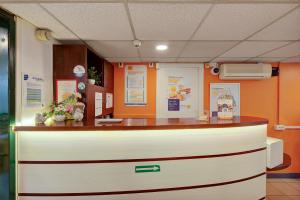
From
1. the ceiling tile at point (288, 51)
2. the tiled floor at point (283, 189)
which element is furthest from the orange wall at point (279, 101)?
the ceiling tile at point (288, 51)

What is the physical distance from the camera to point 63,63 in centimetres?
296

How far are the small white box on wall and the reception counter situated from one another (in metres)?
0.73

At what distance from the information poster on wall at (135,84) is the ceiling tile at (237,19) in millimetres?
2152

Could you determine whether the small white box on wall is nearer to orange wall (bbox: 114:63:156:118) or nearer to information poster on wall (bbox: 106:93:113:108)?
orange wall (bbox: 114:63:156:118)

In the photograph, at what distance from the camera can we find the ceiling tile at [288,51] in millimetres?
3189

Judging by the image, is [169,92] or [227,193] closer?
[227,193]

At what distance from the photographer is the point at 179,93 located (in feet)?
15.6

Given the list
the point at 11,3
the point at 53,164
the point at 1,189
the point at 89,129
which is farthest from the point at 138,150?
the point at 11,3

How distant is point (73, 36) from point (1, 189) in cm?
184

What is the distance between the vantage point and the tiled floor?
12.1 feet

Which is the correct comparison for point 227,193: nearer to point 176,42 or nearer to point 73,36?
point 176,42

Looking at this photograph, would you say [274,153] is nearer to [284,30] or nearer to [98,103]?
[284,30]

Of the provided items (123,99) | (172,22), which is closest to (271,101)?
(123,99)

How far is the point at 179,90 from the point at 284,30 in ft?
8.24
